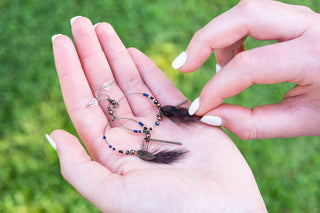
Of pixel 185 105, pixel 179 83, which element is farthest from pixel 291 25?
pixel 179 83

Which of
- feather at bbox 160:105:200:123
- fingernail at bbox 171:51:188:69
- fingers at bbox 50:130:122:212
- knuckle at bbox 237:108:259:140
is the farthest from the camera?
feather at bbox 160:105:200:123

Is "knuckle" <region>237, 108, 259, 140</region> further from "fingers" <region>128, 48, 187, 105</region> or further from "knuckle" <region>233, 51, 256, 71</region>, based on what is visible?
"fingers" <region>128, 48, 187, 105</region>

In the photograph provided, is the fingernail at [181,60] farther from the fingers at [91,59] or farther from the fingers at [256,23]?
the fingers at [91,59]

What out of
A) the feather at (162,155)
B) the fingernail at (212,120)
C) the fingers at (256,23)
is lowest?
the feather at (162,155)

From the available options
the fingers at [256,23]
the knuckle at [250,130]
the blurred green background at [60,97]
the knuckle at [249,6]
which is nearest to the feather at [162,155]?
the knuckle at [250,130]

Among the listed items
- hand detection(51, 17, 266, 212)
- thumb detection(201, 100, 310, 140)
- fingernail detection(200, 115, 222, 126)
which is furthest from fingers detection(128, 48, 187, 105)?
thumb detection(201, 100, 310, 140)

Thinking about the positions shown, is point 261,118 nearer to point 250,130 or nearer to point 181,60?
point 250,130
